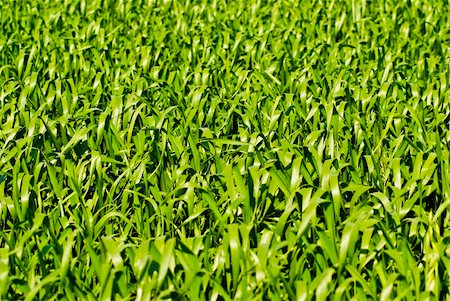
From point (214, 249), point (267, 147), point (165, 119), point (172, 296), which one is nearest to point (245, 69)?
point (165, 119)

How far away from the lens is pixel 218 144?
408cm

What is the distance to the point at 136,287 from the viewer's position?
2.99 metres

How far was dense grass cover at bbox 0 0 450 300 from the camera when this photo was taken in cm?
301

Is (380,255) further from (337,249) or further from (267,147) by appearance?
(267,147)

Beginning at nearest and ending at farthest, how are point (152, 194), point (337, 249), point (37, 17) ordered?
point (337, 249)
point (152, 194)
point (37, 17)

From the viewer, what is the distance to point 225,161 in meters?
4.02

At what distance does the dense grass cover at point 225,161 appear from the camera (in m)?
3.01

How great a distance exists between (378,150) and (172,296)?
1602 millimetres

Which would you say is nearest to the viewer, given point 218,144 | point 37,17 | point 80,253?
point 80,253

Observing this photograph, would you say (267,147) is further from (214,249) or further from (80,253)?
(80,253)

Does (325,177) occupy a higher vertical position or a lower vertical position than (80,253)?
higher

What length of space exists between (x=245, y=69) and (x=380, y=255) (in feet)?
7.92

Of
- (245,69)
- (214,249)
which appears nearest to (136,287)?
(214,249)

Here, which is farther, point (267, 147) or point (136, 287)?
point (267, 147)
